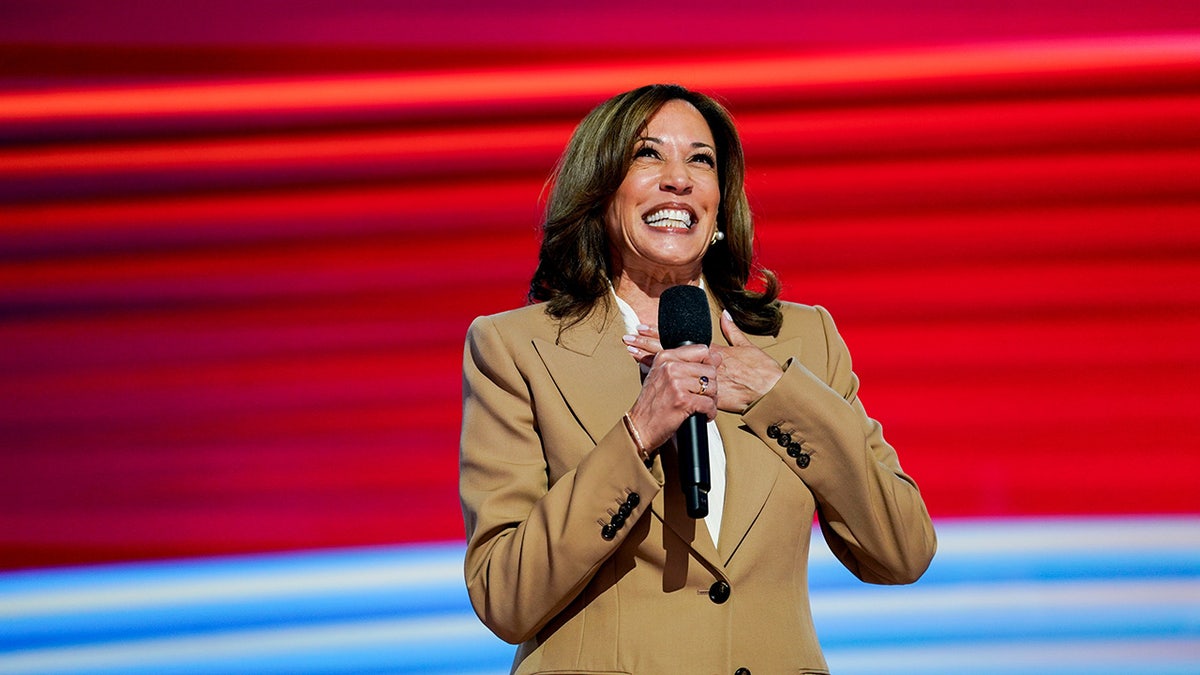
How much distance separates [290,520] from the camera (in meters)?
3.03

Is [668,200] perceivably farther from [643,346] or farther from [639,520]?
[639,520]

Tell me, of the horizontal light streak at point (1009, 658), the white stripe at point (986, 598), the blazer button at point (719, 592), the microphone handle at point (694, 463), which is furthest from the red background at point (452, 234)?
the microphone handle at point (694, 463)

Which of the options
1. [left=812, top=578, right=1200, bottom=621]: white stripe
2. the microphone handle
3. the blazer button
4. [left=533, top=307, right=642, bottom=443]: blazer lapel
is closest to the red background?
[left=812, top=578, right=1200, bottom=621]: white stripe

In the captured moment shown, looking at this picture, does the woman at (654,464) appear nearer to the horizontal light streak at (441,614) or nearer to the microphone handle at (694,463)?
the microphone handle at (694,463)

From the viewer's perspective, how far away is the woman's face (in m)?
2.10

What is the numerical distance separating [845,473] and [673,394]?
313 mm

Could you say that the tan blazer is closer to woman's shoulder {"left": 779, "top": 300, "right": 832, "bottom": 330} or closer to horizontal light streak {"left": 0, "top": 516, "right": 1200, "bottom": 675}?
woman's shoulder {"left": 779, "top": 300, "right": 832, "bottom": 330}

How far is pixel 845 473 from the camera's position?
185cm

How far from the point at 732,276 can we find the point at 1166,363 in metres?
1.44

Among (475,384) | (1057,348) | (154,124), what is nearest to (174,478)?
(154,124)

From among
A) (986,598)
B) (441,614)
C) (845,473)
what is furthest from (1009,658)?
(845,473)

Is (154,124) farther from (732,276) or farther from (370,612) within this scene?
(732,276)

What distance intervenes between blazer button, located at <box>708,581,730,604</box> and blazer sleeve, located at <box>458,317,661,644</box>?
158mm

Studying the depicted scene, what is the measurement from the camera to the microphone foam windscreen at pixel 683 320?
179 cm
